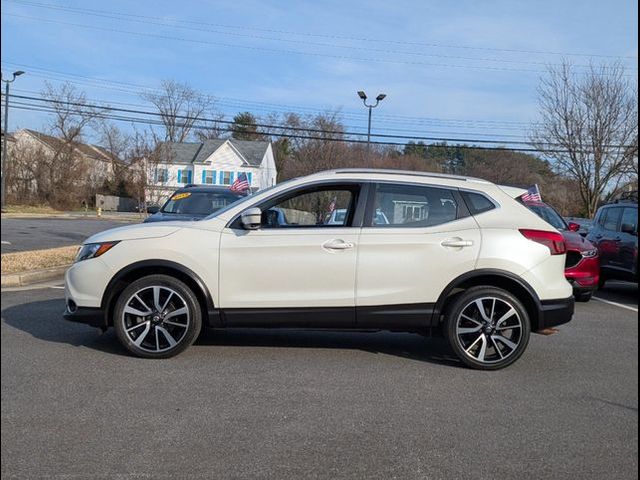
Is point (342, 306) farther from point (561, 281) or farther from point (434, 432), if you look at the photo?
point (561, 281)

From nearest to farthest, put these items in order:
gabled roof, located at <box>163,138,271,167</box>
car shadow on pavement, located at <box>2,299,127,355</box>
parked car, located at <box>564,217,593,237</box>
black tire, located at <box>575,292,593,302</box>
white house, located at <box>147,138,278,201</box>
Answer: car shadow on pavement, located at <box>2,299,127,355</box> → black tire, located at <box>575,292,593,302</box> → parked car, located at <box>564,217,593,237</box> → white house, located at <box>147,138,278,201</box> → gabled roof, located at <box>163,138,271,167</box>

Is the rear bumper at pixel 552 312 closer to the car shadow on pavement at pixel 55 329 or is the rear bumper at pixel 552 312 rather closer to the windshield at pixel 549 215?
the car shadow on pavement at pixel 55 329

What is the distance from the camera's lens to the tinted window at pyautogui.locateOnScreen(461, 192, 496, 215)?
534 cm

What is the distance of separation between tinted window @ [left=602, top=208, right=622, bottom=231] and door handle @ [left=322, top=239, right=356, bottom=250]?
7.58 metres

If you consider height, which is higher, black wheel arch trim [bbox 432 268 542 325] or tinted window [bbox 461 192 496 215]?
tinted window [bbox 461 192 496 215]

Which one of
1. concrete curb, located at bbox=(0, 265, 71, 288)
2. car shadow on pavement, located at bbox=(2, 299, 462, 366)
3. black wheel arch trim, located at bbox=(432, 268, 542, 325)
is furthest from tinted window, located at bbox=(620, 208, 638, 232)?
concrete curb, located at bbox=(0, 265, 71, 288)

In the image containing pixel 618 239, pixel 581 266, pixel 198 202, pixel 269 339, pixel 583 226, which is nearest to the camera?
pixel 269 339

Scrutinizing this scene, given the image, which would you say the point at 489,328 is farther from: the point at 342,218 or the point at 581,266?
the point at 581,266

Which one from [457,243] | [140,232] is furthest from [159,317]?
[457,243]

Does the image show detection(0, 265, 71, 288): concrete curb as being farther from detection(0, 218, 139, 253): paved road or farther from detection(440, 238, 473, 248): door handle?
detection(440, 238, 473, 248): door handle

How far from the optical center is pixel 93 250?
5.18 m

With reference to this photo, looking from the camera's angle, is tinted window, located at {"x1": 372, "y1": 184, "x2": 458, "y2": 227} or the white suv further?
tinted window, located at {"x1": 372, "y1": 184, "x2": 458, "y2": 227}

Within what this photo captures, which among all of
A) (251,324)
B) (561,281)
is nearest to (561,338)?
(561,281)

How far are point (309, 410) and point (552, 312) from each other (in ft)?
8.31
